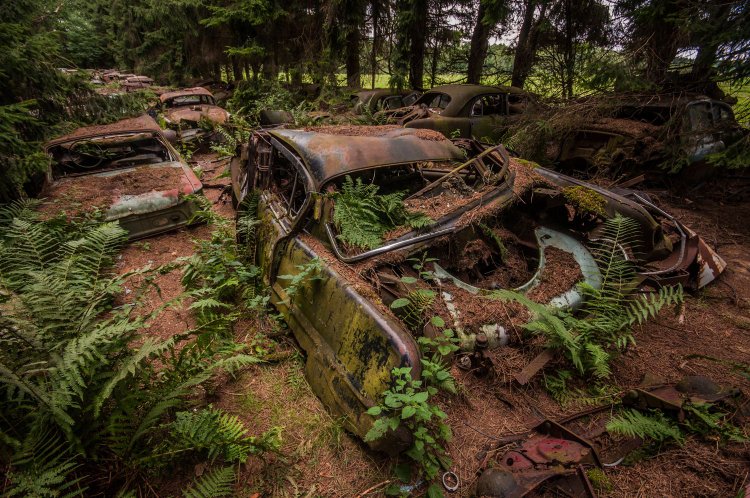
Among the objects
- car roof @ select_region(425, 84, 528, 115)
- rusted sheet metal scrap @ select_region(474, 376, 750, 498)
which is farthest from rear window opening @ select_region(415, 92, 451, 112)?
rusted sheet metal scrap @ select_region(474, 376, 750, 498)

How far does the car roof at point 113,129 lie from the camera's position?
470 centimetres

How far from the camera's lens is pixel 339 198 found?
2.61 metres

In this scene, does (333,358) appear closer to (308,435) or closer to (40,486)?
(308,435)

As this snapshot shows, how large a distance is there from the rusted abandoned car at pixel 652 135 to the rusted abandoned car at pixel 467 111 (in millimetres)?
1470

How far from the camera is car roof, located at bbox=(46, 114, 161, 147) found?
4.70m

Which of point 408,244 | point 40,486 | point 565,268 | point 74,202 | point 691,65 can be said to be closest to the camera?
point 40,486

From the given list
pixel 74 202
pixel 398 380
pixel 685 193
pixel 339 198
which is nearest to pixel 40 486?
pixel 398 380

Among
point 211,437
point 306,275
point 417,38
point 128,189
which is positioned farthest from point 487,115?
point 211,437

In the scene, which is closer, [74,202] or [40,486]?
[40,486]

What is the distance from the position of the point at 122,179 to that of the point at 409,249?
4429 mm

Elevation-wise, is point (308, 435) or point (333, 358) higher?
point (333, 358)

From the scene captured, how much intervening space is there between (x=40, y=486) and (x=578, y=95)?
9198 mm

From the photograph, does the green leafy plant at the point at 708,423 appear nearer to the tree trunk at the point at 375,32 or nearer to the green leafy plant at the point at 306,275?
the green leafy plant at the point at 306,275

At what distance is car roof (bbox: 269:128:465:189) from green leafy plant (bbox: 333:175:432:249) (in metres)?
0.22
